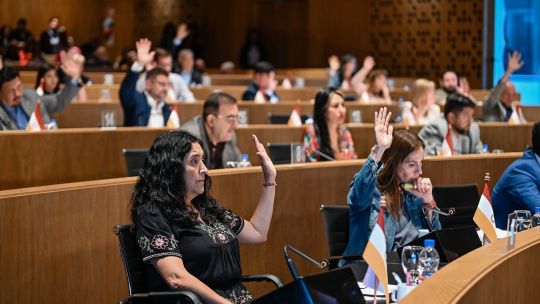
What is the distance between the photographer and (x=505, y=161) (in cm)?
718

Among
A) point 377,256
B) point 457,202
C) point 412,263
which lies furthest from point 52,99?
point 377,256

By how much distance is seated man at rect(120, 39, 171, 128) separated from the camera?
9273 mm

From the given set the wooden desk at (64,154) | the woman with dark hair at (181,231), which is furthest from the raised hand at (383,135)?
the wooden desk at (64,154)

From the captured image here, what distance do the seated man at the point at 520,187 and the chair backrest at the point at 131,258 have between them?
8.69 feet

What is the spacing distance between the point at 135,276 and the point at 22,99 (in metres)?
5.20

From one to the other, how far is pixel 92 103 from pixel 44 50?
10.4 metres

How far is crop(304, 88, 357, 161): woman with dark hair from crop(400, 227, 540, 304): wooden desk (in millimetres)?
3383

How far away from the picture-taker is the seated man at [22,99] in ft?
25.9

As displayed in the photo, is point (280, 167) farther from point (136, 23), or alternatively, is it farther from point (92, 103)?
point (136, 23)

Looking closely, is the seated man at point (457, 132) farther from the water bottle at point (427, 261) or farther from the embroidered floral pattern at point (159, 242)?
the embroidered floral pattern at point (159, 242)

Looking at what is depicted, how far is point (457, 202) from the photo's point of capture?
20.0 ft

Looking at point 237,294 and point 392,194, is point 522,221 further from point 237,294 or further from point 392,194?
point 237,294

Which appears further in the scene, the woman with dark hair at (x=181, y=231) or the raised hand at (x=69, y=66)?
the raised hand at (x=69, y=66)

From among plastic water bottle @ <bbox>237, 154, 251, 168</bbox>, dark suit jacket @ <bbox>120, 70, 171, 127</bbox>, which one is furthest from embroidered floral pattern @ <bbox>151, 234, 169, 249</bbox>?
dark suit jacket @ <bbox>120, 70, 171, 127</bbox>
